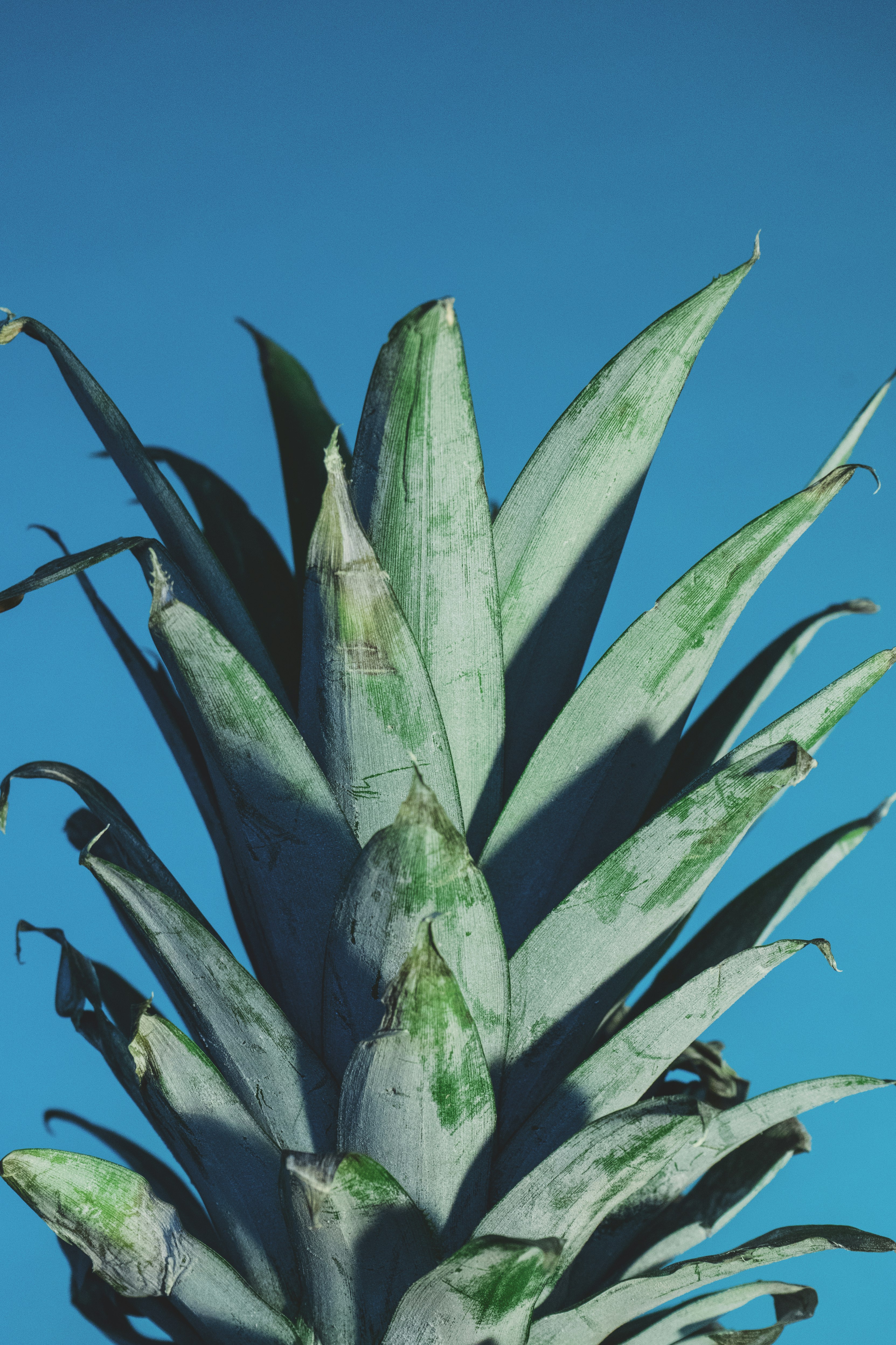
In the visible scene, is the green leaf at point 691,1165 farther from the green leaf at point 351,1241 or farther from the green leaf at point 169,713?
the green leaf at point 169,713

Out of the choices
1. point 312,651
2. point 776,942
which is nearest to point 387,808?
point 312,651

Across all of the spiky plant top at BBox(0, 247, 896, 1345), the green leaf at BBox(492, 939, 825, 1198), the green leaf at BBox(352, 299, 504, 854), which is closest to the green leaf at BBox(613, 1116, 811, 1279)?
the spiky plant top at BBox(0, 247, 896, 1345)

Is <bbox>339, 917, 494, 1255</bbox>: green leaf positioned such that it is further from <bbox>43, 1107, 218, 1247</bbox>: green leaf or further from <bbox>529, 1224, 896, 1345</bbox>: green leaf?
<bbox>43, 1107, 218, 1247</bbox>: green leaf

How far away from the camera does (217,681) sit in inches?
15.6

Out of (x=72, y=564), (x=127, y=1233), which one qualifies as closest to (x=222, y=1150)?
(x=127, y=1233)

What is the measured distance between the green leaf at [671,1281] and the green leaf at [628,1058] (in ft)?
0.19

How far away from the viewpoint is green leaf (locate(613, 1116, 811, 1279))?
1.63ft

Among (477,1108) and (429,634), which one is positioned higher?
(429,634)

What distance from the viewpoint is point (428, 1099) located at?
1.17 ft

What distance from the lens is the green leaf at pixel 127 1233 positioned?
1.18 ft

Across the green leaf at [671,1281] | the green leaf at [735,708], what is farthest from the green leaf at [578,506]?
the green leaf at [671,1281]

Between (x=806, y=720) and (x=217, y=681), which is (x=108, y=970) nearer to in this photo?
(x=217, y=681)

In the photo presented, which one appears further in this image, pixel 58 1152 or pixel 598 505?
pixel 598 505

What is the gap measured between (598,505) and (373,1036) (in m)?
0.27
